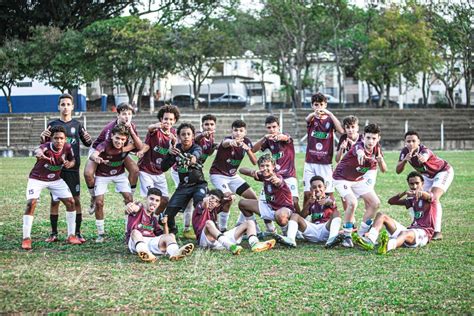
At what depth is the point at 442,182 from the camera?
10.9 metres

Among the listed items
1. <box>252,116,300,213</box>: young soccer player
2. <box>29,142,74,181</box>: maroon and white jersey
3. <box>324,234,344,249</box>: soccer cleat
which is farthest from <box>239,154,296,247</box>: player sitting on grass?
<box>29,142,74,181</box>: maroon and white jersey

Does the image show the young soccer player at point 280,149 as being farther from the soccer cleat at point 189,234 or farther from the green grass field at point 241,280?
the soccer cleat at point 189,234

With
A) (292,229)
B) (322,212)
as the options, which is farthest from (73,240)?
(322,212)

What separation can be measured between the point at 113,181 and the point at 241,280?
398cm

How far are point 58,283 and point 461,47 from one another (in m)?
48.1

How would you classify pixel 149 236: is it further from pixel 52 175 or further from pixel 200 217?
pixel 52 175

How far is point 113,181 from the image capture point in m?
10.6

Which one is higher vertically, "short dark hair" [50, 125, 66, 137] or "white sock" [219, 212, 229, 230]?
"short dark hair" [50, 125, 66, 137]

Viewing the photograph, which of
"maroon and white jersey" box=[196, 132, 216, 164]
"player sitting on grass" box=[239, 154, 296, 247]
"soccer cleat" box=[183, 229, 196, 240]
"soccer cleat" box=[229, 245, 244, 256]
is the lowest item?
"soccer cleat" box=[183, 229, 196, 240]

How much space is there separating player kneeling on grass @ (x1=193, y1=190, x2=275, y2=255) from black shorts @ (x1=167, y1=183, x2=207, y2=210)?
1.40 feet

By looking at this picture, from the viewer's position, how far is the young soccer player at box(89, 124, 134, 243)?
33.5 feet

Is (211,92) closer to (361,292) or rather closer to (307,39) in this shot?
(307,39)

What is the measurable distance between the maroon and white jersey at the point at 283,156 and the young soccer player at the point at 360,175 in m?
0.96

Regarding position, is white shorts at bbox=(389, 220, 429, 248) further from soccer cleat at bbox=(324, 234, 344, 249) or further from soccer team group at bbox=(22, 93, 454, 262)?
soccer cleat at bbox=(324, 234, 344, 249)
